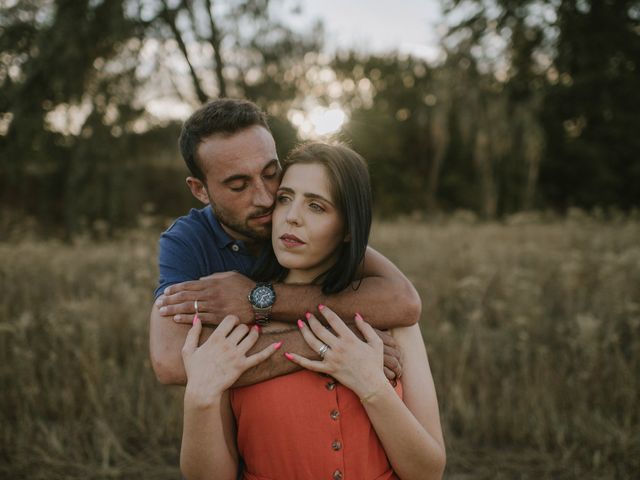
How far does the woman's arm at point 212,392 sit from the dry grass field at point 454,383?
5.75 ft

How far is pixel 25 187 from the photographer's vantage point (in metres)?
13.4

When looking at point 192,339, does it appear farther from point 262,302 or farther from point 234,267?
point 234,267

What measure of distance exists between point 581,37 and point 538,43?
1.02 m

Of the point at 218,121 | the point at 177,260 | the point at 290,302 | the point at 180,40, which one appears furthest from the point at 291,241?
the point at 180,40

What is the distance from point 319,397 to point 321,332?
236mm

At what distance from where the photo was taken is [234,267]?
94.3 inches

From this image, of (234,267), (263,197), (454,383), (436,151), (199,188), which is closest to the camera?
(263,197)

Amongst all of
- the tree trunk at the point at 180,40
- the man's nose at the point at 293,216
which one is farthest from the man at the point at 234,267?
the tree trunk at the point at 180,40

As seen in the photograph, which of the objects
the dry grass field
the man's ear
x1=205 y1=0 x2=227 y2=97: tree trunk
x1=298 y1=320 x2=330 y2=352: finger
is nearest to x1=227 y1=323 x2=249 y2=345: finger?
x1=298 y1=320 x2=330 y2=352: finger

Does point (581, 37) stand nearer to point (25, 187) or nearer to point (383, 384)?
point (383, 384)

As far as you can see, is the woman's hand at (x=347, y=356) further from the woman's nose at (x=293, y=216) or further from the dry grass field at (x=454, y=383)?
the dry grass field at (x=454, y=383)

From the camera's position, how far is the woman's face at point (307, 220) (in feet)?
6.38

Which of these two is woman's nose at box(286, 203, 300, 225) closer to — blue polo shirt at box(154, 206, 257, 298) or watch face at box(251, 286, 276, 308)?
watch face at box(251, 286, 276, 308)

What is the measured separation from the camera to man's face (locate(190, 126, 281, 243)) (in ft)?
7.55
